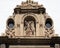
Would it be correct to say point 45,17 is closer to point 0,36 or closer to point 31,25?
point 31,25

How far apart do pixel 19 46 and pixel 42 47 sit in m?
1.87

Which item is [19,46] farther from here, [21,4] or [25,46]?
[21,4]

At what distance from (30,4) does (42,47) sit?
4.14m

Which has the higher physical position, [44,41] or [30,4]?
[30,4]

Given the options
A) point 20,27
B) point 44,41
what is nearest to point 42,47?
point 44,41

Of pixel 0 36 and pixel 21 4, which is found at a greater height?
pixel 21 4

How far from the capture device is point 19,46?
32.2 m

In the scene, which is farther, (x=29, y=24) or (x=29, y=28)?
(x=29, y=24)

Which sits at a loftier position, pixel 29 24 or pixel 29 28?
pixel 29 24

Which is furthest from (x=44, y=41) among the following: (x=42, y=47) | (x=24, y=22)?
(x=24, y=22)

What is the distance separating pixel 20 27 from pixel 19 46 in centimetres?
177

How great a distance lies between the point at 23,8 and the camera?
3369 cm

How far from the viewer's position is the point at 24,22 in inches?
1320

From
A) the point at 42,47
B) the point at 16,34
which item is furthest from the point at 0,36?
the point at 42,47
